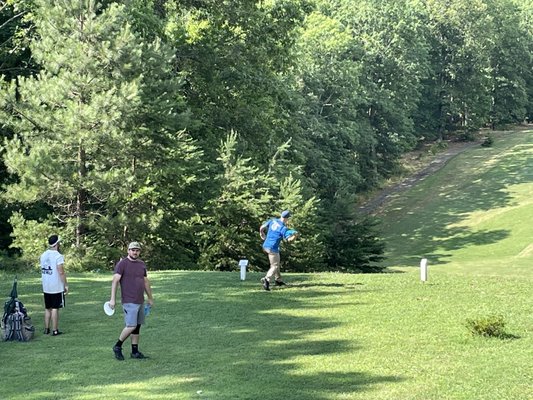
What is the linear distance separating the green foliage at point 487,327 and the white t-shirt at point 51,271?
7601 millimetres

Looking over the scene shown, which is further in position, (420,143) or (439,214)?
(420,143)

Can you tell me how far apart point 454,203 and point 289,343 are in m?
58.9

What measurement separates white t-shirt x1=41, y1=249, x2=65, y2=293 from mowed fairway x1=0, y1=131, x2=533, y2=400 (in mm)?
1007

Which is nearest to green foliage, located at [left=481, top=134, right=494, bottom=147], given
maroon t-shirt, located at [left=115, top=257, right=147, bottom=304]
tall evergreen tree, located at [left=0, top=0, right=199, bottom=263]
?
tall evergreen tree, located at [left=0, top=0, right=199, bottom=263]

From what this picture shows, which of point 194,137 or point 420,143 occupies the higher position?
point 420,143

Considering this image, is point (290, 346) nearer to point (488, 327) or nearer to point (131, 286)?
point (131, 286)

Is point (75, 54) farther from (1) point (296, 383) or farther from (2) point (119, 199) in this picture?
(1) point (296, 383)

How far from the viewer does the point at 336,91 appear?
6481cm

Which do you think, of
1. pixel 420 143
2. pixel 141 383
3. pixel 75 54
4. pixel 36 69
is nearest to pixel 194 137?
pixel 36 69

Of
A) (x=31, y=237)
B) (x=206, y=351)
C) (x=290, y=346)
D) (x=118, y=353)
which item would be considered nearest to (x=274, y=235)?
(x=290, y=346)

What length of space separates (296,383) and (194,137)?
27360 mm

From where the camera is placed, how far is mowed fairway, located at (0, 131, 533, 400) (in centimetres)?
986

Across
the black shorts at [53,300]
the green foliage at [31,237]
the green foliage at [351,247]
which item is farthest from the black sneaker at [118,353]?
the green foliage at [351,247]

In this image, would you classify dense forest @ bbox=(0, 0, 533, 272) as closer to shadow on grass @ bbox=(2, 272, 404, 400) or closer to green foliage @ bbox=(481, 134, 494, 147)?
shadow on grass @ bbox=(2, 272, 404, 400)
